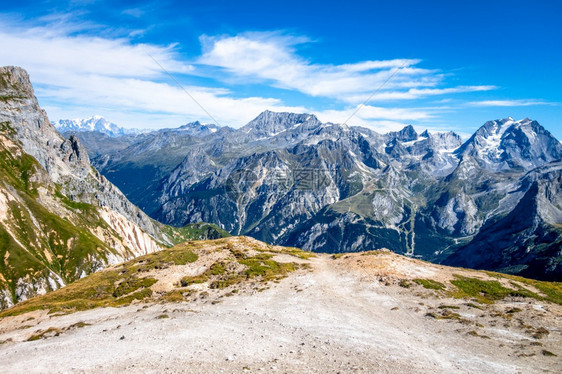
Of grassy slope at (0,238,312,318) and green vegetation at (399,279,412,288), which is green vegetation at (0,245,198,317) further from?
green vegetation at (399,279,412,288)

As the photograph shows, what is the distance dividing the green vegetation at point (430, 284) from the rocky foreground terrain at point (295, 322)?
0.26 m

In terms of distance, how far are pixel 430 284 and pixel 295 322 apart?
29.2 meters

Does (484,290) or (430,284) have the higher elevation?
(430,284)

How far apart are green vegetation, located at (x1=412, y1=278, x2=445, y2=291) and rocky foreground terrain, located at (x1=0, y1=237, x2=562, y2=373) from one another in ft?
0.85

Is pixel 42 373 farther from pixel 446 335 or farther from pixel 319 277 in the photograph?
pixel 319 277

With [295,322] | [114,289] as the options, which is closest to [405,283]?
[295,322]

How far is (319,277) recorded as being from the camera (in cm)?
6544

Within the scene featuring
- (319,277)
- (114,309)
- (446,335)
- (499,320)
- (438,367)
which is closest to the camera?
(438,367)

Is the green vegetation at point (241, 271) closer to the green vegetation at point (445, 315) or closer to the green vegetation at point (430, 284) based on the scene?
the green vegetation at point (430, 284)

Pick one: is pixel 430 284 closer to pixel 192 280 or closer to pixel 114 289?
pixel 192 280

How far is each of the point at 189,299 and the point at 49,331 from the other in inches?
769

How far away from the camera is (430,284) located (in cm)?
5853

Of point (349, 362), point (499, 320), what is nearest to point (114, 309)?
point (349, 362)

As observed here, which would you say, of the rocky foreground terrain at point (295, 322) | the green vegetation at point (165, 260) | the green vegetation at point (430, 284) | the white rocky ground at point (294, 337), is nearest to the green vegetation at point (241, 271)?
the rocky foreground terrain at point (295, 322)
